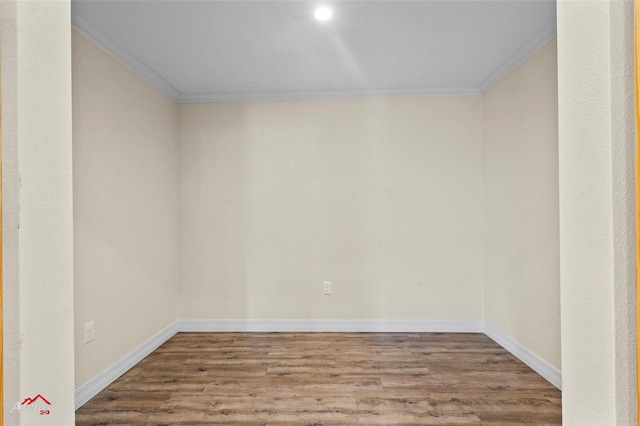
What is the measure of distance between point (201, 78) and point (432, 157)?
2258 mm

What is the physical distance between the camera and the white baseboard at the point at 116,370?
226 centimetres

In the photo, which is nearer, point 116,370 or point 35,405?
point 35,405

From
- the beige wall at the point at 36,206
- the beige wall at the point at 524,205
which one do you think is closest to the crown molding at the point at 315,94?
the beige wall at the point at 524,205

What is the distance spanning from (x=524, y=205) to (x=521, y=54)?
114 cm

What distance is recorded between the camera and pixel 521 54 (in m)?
2.79

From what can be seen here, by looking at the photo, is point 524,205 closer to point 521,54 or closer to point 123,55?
point 521,54

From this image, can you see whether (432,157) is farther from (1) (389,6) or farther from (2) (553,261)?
(1) (389,6)

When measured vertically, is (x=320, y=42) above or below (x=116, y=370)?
above

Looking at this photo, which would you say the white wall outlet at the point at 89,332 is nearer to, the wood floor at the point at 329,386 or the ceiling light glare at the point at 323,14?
the wood floor at the point at 329,386

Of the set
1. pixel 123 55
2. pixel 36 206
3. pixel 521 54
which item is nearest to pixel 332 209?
pixel 521 54

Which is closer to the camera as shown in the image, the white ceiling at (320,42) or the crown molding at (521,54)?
the white ceiling at (320,42)

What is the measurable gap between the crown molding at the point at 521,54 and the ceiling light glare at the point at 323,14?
4.62 ft

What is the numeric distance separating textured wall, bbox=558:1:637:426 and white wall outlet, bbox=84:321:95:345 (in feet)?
8.32

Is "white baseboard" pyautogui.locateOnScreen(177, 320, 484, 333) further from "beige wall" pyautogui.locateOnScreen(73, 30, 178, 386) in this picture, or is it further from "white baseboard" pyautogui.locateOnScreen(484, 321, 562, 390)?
"beige wall" pyautogui.locateOnScreen(73, 30, 178, 386)
